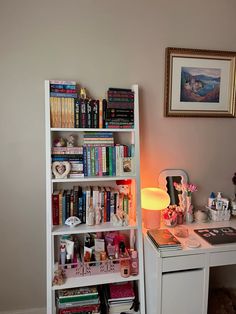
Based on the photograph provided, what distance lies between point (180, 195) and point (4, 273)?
1373 mm

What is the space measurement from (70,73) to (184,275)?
147 cm

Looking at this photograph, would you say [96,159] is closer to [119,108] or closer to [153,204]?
[119,108]

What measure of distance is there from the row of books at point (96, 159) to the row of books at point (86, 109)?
0.50ft

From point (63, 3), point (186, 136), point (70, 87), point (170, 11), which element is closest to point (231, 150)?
point (186, 136)

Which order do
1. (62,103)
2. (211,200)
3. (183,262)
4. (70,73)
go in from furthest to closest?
1. (211,200)
2. (70,73)
3. (62,103)
4. (183,262)

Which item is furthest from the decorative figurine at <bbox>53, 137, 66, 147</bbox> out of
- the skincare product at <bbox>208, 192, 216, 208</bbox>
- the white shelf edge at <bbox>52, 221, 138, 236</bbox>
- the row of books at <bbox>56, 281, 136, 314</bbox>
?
the skincare product at <bbox>208, 192, 216, 208</bbox>

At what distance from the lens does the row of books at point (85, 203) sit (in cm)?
166

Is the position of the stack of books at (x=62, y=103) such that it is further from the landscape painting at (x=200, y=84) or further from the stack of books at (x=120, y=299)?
the stack of books at (x=120, y=299)

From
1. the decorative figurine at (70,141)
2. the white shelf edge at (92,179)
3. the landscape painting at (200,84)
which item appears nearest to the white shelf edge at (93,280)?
the white shelf edge at (92,179)

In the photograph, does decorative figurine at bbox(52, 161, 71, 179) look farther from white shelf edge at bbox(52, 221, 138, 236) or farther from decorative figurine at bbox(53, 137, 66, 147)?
white shelf edge at bbox(52, 221, 138, 236)

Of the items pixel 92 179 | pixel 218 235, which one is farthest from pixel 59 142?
pixel 218 235

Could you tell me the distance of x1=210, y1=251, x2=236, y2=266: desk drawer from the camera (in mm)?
1533

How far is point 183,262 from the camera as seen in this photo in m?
1.50

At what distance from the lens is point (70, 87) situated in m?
1.62
